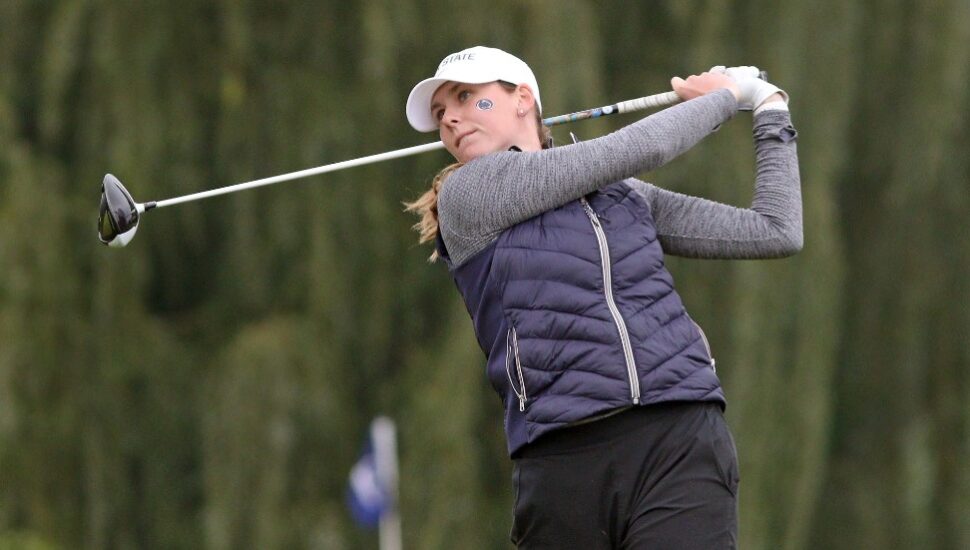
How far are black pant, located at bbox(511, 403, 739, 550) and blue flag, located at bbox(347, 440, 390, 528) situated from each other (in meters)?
3.49

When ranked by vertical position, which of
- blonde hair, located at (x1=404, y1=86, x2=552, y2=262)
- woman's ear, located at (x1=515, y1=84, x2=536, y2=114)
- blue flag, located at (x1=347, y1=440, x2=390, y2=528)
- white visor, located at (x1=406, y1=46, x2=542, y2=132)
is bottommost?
blue flag, located at (x1=347, y1=440, x2=390, y2=528)

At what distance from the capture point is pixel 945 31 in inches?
269

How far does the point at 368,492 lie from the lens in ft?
20.5

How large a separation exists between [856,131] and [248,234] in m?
2.58

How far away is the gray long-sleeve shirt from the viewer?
2781 millimetres

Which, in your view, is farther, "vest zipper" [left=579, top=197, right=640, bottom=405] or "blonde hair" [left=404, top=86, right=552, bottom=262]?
"blonde hair" [left=404, top=86, right=552, bottom=262]

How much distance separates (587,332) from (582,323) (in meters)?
0.02

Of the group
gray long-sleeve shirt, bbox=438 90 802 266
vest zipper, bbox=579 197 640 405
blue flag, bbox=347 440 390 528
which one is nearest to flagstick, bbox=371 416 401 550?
blue flag, bbox=347 440 390 528

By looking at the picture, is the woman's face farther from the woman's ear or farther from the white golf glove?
the white golf glove

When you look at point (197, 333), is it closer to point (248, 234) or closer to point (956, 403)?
point (248, 234)

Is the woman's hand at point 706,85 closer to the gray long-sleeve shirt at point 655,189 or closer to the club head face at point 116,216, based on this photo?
the gray long-sleeve shirt at point 655,189

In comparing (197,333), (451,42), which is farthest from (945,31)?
(197,333)

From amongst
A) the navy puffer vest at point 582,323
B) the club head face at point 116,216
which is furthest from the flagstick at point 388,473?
the navy puffer vest at point 582,323

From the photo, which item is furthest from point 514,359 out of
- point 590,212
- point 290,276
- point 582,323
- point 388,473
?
point 290,276
